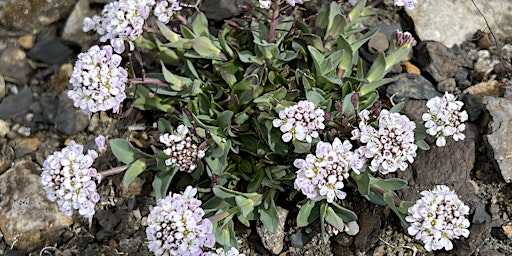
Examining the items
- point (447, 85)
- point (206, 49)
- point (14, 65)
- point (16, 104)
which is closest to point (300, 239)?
point (206, 49)

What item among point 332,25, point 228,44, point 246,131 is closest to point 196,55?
point 228,44

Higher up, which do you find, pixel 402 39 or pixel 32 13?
pixel 402 39

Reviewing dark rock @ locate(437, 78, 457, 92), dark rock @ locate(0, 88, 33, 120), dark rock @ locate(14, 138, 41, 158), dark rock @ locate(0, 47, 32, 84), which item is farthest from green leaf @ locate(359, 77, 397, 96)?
dark rock @ locate(0, 47, 32, 84)

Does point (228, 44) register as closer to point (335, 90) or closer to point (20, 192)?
point (335, 90)

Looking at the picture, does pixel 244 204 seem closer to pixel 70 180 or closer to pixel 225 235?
pixel 225 235

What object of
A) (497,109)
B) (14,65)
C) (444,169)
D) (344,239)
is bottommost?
(344,239)

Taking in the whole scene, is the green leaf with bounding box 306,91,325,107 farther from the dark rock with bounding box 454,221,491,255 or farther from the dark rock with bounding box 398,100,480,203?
the dark rock with bounding box 454,221,491,255
